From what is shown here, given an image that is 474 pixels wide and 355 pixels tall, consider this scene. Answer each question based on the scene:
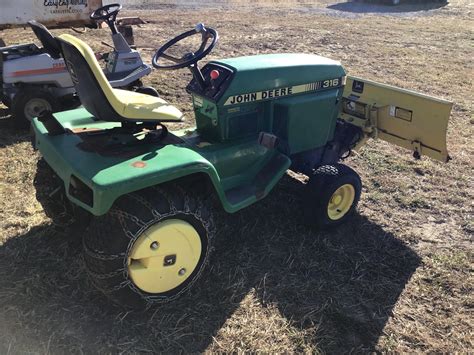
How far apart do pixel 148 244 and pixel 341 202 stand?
176cm

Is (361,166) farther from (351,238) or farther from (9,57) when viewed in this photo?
(9,57)

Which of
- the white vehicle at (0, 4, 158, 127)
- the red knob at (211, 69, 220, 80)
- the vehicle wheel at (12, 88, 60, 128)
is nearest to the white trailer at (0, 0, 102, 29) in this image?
the white vehicle at (0, 4, 158, 127)

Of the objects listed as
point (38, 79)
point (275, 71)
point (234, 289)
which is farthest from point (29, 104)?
point (234, 289)

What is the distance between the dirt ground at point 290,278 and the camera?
2.61 meters

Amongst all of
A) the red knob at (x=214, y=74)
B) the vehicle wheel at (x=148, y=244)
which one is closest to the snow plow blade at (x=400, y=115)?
the red knob at (x=214, y=74)

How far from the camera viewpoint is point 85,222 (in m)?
3.17

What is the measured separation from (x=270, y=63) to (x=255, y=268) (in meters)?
1.50

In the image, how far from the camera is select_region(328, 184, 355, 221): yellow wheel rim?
3578mm

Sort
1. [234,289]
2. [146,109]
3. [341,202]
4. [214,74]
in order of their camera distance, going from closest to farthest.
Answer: [146,109] → [234,289] → [214,74] → [341,202]

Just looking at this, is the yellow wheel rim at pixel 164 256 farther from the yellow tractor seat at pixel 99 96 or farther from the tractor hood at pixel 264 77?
the tractor hood at pixel 264 77

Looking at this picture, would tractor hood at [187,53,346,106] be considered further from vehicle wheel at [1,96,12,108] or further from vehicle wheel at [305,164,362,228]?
vehicle wheel at [1,96,12,108]

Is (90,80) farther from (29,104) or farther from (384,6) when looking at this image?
(384,6)

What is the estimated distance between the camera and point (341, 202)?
3668 millimetres

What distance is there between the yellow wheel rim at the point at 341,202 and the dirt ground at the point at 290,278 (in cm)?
14
